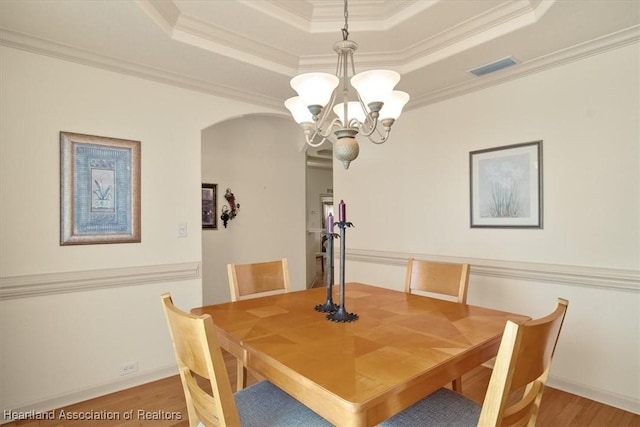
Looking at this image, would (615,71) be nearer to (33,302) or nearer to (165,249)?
(165,249)

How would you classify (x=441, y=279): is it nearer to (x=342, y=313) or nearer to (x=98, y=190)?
(x=342, y=313)

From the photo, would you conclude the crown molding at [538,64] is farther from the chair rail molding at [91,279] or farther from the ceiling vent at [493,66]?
the chair rail molding at [91,279]

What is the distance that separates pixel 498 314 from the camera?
157cm

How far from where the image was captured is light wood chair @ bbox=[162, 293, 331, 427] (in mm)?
971

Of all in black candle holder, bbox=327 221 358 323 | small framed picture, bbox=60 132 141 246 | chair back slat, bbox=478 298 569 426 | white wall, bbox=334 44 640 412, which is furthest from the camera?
small framed picture, bbox=60 132 141 246

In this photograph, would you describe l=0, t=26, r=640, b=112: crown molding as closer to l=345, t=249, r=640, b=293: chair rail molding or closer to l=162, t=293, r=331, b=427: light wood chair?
l=345, t=249, r=640, b=293: chair rail molding

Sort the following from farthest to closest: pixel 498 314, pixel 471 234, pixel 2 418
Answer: pixel 471 234
pixel 2 418
pixel 498 314

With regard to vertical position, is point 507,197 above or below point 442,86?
below

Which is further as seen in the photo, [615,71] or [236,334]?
[615,71]

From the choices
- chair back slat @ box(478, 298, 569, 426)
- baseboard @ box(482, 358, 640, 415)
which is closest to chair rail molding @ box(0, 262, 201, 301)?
baseboard @ box(482, 358, 640, 415)

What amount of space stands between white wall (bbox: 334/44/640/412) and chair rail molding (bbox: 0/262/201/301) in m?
2.13

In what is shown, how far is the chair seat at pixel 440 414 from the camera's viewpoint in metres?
1.25

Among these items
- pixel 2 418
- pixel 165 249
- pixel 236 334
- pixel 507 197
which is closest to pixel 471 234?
pixel 507 197

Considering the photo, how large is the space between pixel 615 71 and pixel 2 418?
14.3 ft
